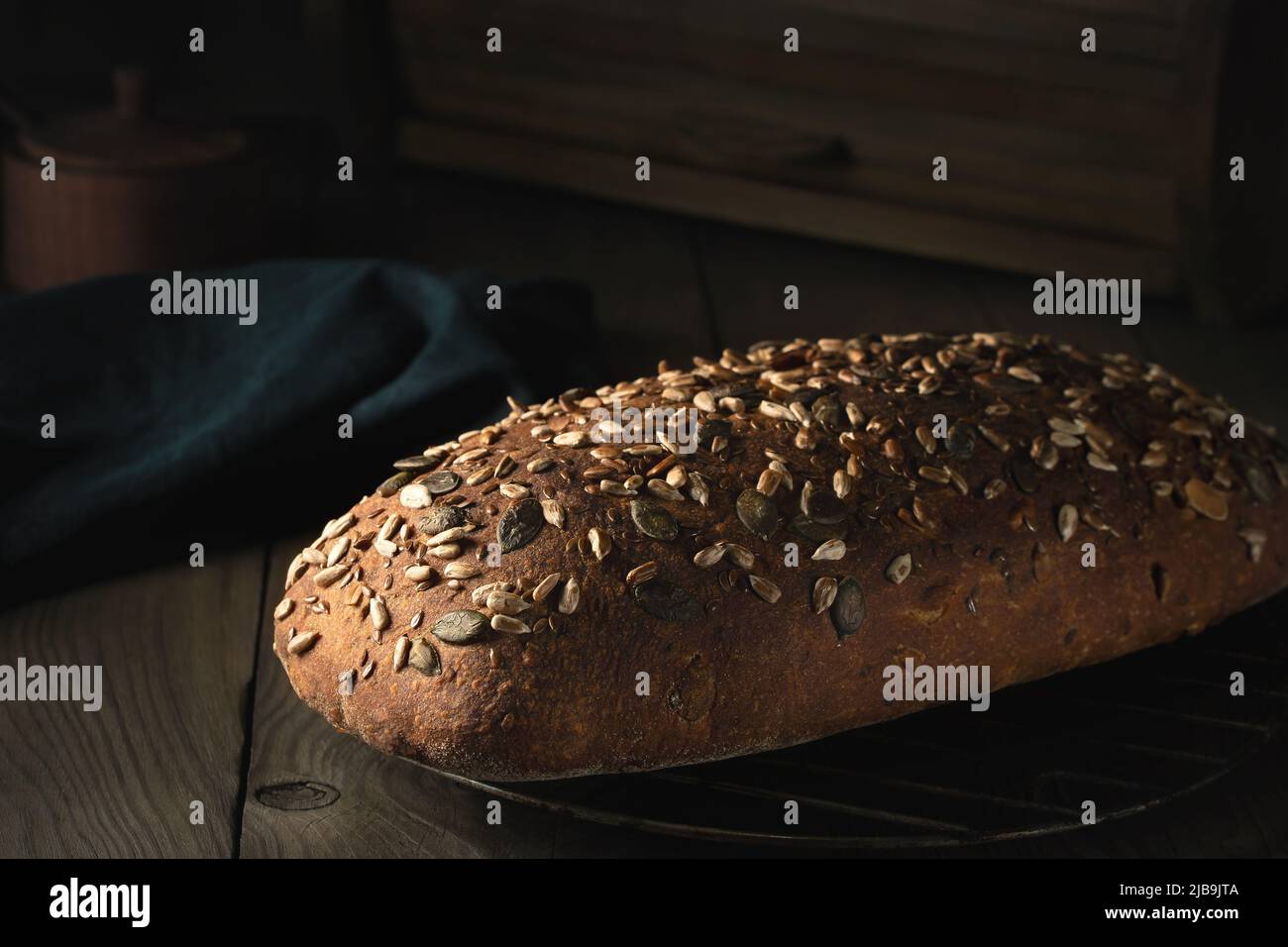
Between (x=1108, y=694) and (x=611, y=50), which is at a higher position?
(x=611, y=50)

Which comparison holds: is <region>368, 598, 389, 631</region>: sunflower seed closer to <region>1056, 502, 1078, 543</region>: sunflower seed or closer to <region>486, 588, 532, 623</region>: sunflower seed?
<region>486, 588, 532, 623</region>: sunflower seed

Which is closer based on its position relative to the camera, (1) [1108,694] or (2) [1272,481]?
(1) [1108,694]

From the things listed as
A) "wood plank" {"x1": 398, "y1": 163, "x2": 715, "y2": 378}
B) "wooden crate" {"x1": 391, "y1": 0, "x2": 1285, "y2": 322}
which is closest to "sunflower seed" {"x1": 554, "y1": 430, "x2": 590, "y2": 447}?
"wood plank" {"x1": 398, "y1": 163, "x2": 715, "y2": 378}

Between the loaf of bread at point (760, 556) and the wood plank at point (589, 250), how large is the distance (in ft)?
2.25

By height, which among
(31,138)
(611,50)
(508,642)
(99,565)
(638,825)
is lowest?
(638,825)

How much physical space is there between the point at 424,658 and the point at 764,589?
23 cm

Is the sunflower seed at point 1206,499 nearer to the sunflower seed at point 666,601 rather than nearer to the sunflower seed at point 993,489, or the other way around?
the sunflower seed at point 993,489

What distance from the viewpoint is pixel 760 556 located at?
101 centimetres

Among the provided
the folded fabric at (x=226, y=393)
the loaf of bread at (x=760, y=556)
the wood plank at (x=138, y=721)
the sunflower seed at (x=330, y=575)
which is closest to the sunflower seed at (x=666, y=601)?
the loaf of bread at (x=760, y=556)

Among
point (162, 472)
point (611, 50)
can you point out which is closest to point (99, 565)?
point (162, 472)

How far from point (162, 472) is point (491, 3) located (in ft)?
3.64

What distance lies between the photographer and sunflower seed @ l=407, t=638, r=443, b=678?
Answer: 3.13 ft

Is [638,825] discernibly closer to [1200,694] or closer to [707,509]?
[707,509]

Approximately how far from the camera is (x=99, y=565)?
1319 mm
